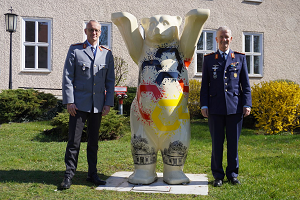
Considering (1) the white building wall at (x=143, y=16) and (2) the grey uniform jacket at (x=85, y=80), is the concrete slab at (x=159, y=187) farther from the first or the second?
(1) the white building wall at (x=143, y=16)

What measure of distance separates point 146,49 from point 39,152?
10.5 feet

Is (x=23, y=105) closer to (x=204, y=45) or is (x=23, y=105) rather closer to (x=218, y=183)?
(x=218, y=183)

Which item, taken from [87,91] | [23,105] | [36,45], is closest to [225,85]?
[87,91]

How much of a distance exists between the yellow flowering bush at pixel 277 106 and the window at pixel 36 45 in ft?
24.9

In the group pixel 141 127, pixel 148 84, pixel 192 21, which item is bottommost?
pixel 141 127

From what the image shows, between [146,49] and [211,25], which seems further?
[211,25]

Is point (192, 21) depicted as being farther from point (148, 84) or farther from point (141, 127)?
point (141, 127)

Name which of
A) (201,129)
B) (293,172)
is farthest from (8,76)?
(293,172)

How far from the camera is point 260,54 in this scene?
1334 centimetres

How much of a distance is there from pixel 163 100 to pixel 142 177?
3.36 feet

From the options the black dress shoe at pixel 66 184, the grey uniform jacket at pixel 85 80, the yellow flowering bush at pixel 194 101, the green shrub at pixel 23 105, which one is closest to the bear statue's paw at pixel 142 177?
the black dress shoe at pixel 66 184

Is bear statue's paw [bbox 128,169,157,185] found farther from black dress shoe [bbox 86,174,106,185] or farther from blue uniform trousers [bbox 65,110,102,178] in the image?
blue uniform trousers [bbox 65,110,102,178]

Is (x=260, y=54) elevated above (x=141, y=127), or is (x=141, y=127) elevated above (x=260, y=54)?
(x=260, y=54)

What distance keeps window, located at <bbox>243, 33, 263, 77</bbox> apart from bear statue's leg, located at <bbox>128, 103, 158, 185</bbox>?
10356 mm
